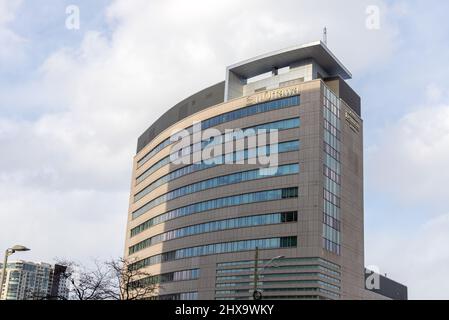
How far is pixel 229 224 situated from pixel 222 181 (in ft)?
A: 26.7

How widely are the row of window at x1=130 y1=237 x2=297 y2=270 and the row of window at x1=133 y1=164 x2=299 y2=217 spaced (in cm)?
1057

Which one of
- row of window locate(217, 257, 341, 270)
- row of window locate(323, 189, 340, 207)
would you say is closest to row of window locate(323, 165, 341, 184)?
row of window locate(323, 189, 340, 207)

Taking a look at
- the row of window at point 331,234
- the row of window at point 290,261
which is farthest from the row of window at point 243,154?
the row of window at point 290,261

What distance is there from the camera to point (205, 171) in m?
102

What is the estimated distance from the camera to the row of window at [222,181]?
8969 cm

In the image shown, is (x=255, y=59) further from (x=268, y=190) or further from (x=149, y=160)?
(x=149, y=160)

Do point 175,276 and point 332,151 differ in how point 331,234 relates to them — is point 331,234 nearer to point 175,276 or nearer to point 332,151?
point 332,151

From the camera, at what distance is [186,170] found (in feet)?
354

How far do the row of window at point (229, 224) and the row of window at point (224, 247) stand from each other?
2735 millimetres

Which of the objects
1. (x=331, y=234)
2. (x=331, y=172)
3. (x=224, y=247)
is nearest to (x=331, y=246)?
(x=331, y=234)

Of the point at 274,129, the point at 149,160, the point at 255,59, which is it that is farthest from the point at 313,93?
the point at 149,160

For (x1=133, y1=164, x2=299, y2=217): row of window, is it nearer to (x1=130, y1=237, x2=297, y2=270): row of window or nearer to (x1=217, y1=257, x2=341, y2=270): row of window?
(x1=130, y1=237, x2=297, y2=270): row of window

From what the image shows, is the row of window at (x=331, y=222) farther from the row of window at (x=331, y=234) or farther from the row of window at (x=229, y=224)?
the row of window at (x=229, y=224)

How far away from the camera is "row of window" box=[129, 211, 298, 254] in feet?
288
